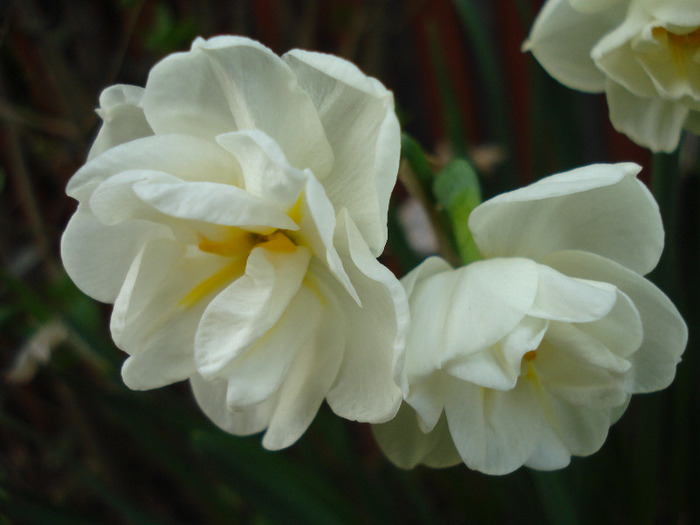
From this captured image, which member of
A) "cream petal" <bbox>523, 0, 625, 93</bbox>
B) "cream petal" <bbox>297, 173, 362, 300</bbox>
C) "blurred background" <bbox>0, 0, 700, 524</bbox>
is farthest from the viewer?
"blurred background" <bbox>0, 0, 700, 524</bbox>

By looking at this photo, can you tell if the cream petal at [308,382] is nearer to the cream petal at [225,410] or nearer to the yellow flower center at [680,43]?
the cream petal at [225,410]

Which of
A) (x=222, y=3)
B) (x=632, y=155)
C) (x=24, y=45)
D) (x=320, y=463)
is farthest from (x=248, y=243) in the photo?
(x=632, y=155)

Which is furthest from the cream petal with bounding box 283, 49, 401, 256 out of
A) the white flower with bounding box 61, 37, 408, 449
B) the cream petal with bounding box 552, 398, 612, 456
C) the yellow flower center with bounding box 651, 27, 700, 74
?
the yellow flower center with bounding box 651, 27, 700, 74

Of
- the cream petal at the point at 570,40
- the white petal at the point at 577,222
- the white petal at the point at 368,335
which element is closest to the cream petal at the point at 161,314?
the white petal at the point at 368,335

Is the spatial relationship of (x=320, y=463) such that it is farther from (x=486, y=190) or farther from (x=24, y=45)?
(x=24, y=45)

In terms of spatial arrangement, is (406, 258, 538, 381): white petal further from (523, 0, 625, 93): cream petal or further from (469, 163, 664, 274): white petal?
(523, 0, 625, 93): cream petal

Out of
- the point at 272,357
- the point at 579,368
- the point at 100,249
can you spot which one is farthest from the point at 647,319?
the point at 100,249
